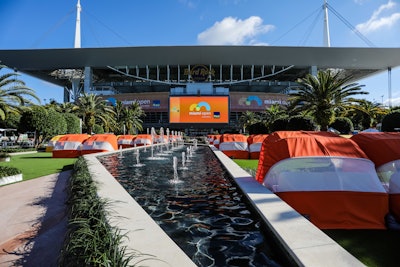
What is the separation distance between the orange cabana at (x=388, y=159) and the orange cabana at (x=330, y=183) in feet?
0.84

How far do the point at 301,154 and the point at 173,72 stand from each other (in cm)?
7837

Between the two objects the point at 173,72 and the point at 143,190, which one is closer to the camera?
the point at 143,190

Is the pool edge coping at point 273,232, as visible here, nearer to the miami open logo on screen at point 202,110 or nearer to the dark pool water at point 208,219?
the dark pool water at point 208,219

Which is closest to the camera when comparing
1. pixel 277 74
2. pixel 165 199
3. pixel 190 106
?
pixel 165 199

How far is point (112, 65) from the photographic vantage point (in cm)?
7338

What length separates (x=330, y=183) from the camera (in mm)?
5422

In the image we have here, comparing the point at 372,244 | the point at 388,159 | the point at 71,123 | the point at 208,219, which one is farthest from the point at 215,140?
the point at 372,244

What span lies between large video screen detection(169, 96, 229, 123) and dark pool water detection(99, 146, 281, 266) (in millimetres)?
60885

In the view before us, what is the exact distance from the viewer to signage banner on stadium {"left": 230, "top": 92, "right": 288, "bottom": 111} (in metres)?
71.9

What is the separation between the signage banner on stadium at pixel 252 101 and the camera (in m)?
71.9

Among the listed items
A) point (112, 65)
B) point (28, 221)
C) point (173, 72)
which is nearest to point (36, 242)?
point (28, 221)

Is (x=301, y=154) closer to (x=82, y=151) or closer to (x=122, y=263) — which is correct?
(x=122, y=263)

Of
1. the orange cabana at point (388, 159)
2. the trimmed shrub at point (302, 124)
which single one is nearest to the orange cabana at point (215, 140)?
the trimmed shrub at point (302, 124)

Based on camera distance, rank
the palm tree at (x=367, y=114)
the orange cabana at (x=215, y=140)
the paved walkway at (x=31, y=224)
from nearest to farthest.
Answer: the paved walkway at (x=31, y=224) → the orange cabana at (x=215, y=140) → the palm tree at (x=367, y=114)
